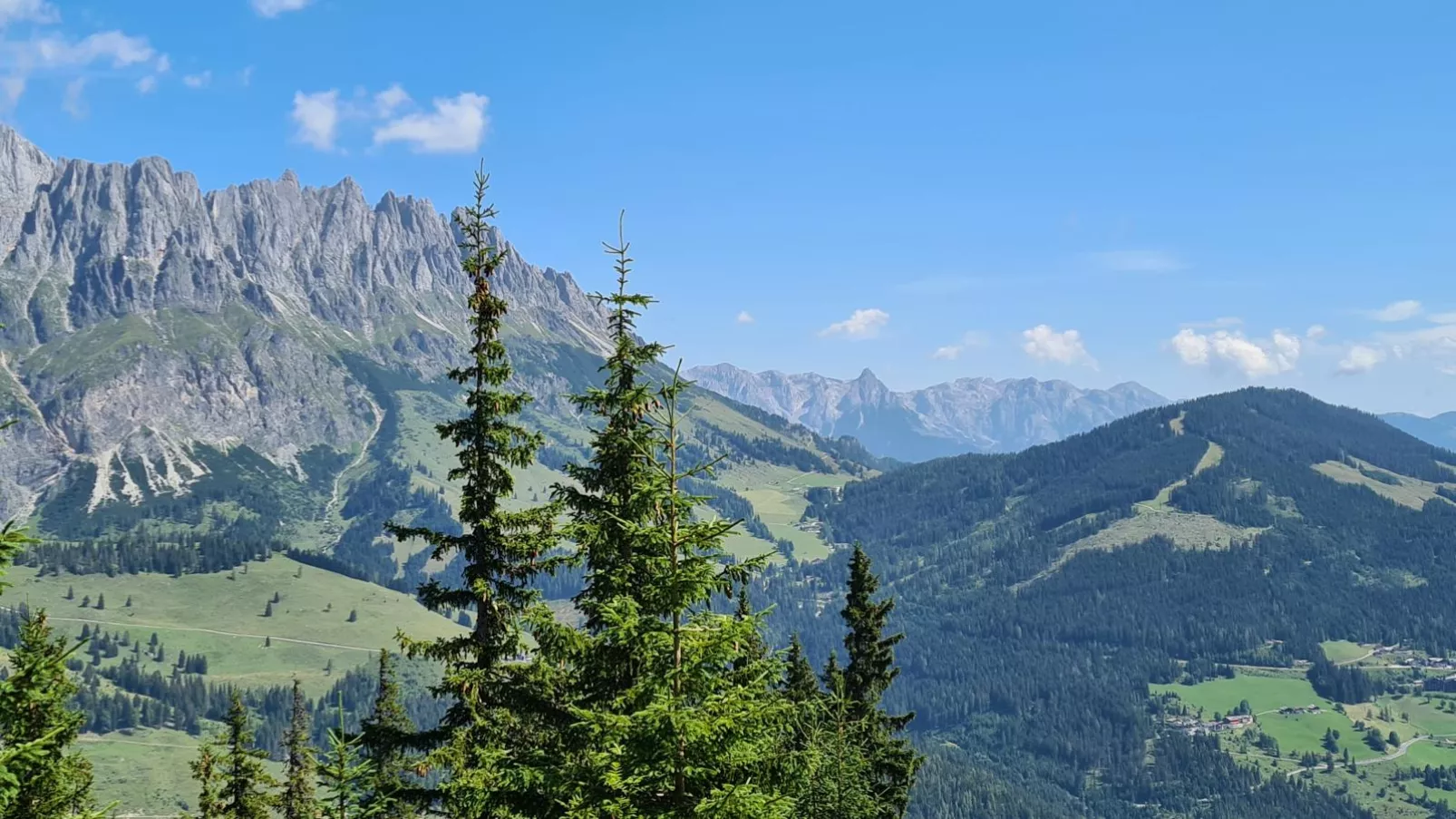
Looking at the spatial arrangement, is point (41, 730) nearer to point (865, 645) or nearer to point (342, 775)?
point (342, 775)

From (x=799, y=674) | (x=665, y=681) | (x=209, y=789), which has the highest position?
(x=665, y=681)

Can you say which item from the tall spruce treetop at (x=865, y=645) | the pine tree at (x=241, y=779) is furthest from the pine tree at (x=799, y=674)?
the pine tree at (x=241, y=779)

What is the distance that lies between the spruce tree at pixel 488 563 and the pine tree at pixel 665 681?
2050mm

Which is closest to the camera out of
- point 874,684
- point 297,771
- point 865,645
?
point 297,771

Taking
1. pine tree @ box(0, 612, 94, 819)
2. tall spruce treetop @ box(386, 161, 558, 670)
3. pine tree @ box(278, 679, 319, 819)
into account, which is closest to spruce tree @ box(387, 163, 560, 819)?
tall spruce treetop @ box(386, 161, 558, 670)

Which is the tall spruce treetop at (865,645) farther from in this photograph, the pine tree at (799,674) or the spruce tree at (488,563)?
the spruce tree at (488,563)

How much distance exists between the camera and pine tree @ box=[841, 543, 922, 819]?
4247 cm

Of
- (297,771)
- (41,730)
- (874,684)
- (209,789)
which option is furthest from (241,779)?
(874,684)

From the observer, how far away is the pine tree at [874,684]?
42469 mm

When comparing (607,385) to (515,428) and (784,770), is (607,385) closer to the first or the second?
(515,428)

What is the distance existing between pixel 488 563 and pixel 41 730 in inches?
463

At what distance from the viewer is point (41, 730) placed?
23.5m

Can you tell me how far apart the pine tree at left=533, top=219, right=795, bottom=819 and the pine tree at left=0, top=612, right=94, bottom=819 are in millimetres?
7699

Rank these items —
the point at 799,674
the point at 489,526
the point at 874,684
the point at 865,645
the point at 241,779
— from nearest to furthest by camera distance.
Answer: the point at 489,526 < the point at 241,779 < the point at 874,684 < the point at 865,645 < the point at 799,674
